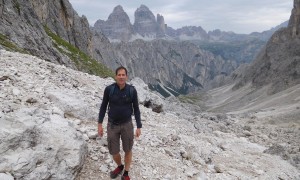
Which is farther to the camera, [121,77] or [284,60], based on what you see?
[284,60]

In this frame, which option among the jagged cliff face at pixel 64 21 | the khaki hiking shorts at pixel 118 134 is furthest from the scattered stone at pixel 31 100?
the jagged cliff face at pixel 64 21

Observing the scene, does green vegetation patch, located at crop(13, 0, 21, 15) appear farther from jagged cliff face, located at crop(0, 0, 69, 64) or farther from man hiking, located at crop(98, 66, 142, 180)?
man hiking, located at crop(98, 66, 142, 180)

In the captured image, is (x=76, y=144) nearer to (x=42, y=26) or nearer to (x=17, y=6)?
(x=17, y=6)

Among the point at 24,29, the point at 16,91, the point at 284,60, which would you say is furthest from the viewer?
the point at 284,60

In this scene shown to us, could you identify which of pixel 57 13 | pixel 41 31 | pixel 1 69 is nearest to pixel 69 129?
pixel 1 69

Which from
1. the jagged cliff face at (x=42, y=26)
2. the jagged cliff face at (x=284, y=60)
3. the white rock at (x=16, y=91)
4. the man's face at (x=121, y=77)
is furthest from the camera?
the jagged cliff face at (x=284, y=60)

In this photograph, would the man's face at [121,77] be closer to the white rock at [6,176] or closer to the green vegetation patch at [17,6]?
the white rock at [6,176]

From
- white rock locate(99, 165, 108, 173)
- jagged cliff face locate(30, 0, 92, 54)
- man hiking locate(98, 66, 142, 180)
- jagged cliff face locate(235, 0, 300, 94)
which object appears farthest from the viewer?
jagged cliff face locate(235, 0, 300, 94)

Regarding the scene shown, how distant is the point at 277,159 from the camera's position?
23.8 metres

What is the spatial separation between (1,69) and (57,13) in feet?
239

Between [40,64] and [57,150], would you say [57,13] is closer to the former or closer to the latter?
[40,64]

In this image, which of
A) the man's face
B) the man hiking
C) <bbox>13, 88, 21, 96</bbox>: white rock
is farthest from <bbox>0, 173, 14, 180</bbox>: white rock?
<bbox>13, 88, 21, 96</bbox>: white rock

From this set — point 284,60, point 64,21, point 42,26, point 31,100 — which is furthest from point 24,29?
point 284,60

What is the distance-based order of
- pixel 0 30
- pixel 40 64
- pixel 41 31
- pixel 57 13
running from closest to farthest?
pixel 40 64
pixel 0 30
pixel 41 31
pixel 57 13
